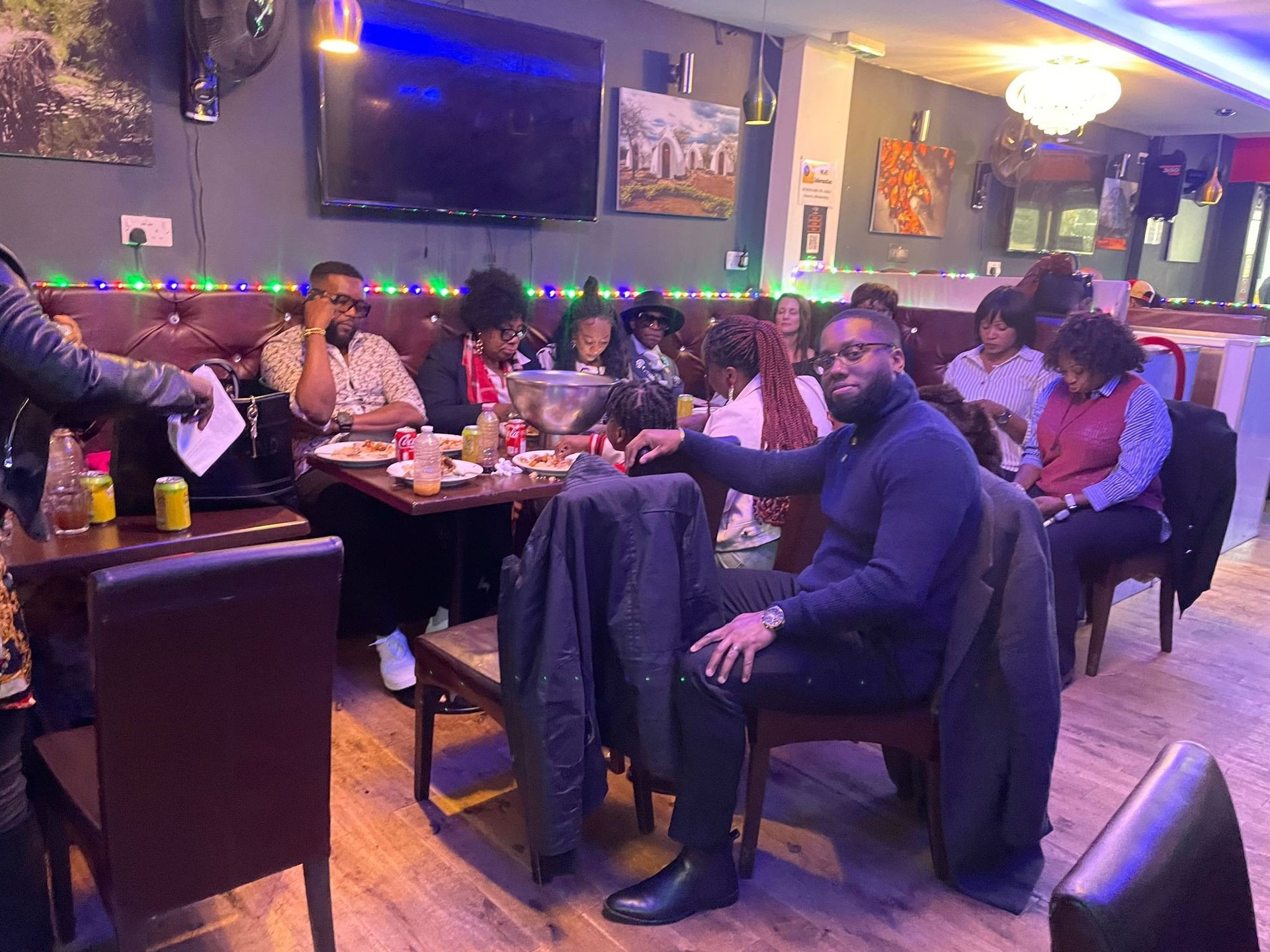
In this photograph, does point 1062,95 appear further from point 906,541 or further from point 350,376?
point 906,541

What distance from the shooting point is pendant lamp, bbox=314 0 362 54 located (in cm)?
276

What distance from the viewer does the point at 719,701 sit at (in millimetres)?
1722

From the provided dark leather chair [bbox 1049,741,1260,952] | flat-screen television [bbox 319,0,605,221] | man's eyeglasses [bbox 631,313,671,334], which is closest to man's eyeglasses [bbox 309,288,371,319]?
flat-screen television [bbox 319,0,605,221]

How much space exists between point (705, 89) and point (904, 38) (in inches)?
48.2

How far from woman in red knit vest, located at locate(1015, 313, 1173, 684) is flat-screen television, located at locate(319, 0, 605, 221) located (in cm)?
246

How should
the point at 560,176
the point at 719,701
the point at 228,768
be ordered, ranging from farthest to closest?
the point at 560,176, the point at 719,701, the point at 228,768

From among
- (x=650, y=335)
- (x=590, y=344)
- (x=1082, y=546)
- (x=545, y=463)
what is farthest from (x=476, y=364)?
(x=1082, y=546)

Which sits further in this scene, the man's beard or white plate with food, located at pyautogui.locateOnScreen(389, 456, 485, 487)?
white plate with food, located at pyautogui.locateOnScreen(389, 456, 485, 487)

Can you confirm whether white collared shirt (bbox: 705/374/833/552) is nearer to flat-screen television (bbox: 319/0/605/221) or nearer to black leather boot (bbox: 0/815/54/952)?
black leather boot (bbox: 0/815/54/952)

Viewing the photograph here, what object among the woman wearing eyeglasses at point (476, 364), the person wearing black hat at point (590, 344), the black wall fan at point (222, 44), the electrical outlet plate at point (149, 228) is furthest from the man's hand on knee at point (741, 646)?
the electrical outlet plate at point (149, 228)

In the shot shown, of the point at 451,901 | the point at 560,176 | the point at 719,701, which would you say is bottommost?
the point at 451,901

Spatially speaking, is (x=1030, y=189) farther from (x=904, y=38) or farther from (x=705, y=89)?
(x=705, y=89)

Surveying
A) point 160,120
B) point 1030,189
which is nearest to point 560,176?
point 160,120

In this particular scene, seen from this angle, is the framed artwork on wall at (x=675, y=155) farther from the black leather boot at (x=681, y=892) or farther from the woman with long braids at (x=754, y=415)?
the black leather boot at (x=681, y=892)
